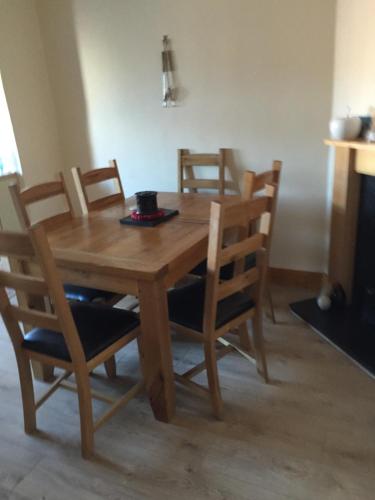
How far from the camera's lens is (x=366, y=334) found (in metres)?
2.33

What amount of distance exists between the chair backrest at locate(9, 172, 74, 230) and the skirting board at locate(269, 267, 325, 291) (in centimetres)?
161

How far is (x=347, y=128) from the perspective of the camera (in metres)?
2.28

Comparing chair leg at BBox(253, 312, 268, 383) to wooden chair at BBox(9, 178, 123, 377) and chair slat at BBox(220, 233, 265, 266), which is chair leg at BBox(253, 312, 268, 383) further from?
wooden chair at BBox(9, 178, 123, 377)

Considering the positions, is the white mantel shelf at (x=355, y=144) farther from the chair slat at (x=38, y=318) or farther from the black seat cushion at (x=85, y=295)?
the chair slat at (x=38, y=318)

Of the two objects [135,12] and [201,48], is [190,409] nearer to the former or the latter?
[201,48]

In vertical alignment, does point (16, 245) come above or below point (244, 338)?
above

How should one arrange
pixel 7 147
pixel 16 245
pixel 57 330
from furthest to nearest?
pixel 7 147
pixel 57 330
pixel 16 245

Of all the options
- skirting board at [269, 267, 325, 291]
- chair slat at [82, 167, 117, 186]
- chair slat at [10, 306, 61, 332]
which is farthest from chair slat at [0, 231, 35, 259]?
skirting board at [269, 267, 325, 291]

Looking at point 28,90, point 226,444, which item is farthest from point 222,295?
point 28,90

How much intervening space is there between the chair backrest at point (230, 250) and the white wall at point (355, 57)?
100cm

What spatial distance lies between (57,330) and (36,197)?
3.22 feet

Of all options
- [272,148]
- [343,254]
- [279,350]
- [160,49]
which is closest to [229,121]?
[272,148]

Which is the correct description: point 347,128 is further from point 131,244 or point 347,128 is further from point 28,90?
point 28,90

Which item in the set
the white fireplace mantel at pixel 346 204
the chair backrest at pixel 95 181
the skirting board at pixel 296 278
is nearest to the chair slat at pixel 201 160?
the chair backrest at pixel 95 181
